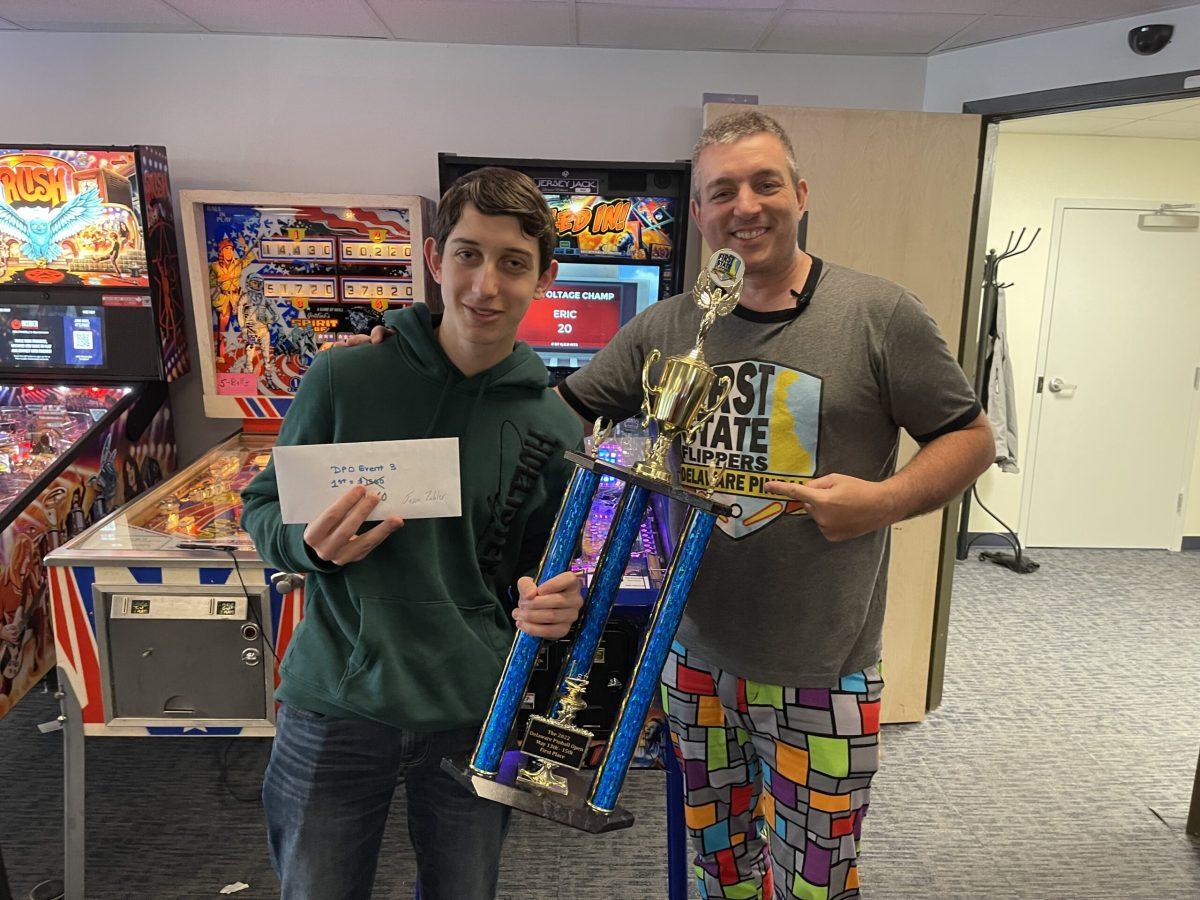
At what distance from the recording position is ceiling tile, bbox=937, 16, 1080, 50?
2312 mm

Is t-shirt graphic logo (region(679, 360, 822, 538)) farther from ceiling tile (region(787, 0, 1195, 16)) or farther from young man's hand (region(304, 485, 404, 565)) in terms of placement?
ceiling tile (region(787, 0, 1195, 16))

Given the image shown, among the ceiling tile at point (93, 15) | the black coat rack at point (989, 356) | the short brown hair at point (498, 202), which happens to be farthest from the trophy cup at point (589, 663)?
the black coat rack at point (989, 356)

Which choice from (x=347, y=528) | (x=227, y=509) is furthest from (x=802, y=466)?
(x=227, y=509)

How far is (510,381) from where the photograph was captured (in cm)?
113

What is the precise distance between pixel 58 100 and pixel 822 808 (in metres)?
3.11

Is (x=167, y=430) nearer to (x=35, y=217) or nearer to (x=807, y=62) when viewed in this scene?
(x=35, y=217)

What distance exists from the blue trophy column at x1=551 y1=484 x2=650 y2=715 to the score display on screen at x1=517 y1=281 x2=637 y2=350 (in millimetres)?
1426

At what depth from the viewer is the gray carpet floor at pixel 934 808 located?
6.51ft

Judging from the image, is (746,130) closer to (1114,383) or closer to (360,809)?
(360,809)

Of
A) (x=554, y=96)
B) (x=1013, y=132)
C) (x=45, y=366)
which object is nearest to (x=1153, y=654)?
(x=1013, y=132)

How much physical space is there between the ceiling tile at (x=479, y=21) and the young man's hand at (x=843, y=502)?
5.80ft

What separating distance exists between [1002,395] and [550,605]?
3.88 metres

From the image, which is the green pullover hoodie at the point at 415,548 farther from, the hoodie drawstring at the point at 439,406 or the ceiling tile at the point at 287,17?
the ceiling tile at the point at 287,17

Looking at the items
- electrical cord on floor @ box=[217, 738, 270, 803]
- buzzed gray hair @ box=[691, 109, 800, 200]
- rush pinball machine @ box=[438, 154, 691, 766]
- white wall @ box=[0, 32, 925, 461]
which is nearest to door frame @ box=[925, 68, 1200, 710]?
white wall @ box=[0, 32, 925, 461]
